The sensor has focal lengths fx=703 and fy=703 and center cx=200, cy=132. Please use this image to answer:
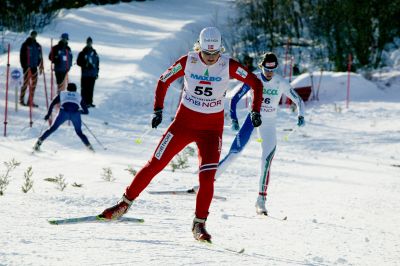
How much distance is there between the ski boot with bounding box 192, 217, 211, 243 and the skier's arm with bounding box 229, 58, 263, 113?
120 cm

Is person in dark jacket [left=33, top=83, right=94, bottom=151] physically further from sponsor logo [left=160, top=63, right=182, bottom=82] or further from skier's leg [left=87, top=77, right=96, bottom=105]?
sponsor logo [left=160, top=63, right=182, bottom=82]

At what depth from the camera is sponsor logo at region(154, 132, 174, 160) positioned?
6215 mm

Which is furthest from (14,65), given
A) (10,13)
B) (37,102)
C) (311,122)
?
(311,122)

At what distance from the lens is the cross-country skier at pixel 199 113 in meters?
6.17

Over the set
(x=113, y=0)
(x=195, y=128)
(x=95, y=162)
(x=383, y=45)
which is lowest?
(x=95, y=162)

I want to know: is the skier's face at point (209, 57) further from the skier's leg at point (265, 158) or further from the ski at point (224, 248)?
the skier's leg at point (265, 158)

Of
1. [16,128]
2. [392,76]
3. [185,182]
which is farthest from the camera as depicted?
[392,76]

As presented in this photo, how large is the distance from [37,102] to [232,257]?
13.0 metres

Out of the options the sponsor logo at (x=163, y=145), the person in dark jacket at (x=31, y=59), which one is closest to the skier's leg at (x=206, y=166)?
the sponsor logo at (x=163, y=145)

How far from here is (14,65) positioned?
1930cm

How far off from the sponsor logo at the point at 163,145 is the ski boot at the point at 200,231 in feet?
2.18

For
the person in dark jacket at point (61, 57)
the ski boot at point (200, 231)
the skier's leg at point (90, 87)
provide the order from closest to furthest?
the ski boot at point (200, 231) < the person in dark jacket at point (61, 57) < the skier's leg at point (90, 87)

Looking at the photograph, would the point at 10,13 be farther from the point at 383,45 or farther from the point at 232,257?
the point at 232,257

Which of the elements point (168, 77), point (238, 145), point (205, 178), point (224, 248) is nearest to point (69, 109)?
point (238, 145)
